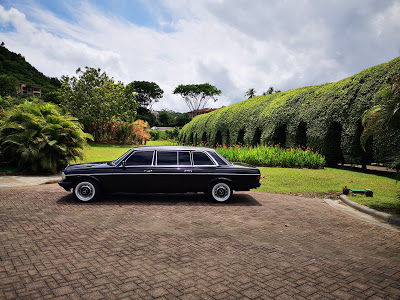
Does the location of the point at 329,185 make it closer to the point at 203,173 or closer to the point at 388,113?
the point at 388,113

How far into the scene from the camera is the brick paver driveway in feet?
11.0

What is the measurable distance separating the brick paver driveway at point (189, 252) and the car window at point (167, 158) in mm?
1093

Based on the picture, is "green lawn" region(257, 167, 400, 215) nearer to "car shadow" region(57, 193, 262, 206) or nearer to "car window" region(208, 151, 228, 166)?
"car shadow" region(57, 193, 262, 206)

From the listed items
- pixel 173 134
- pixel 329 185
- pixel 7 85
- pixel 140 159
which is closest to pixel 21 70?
pixel 7 85

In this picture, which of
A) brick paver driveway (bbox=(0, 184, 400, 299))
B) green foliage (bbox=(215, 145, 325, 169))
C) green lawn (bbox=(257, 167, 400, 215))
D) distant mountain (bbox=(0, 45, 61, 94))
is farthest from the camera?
distant mountain (bbox=(0, 45, 61, 94))

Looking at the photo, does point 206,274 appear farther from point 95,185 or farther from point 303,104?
point 303,104

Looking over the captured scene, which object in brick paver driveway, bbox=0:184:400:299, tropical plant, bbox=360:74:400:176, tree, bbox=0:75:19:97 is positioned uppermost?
tree, bbox=0:75:19:97

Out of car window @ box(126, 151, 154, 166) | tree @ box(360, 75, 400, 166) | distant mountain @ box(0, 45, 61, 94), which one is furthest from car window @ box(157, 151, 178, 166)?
distant mountain @ box(0, 45, 61, 94)

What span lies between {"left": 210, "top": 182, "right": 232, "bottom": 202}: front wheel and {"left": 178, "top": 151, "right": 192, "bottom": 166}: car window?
35.7 inches

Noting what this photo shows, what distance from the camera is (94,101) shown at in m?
37.4

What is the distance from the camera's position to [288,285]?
3.49 m

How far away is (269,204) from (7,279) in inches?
233

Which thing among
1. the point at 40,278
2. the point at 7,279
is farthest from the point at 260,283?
the point at 7,279

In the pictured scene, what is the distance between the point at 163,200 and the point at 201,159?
1.45 metres
